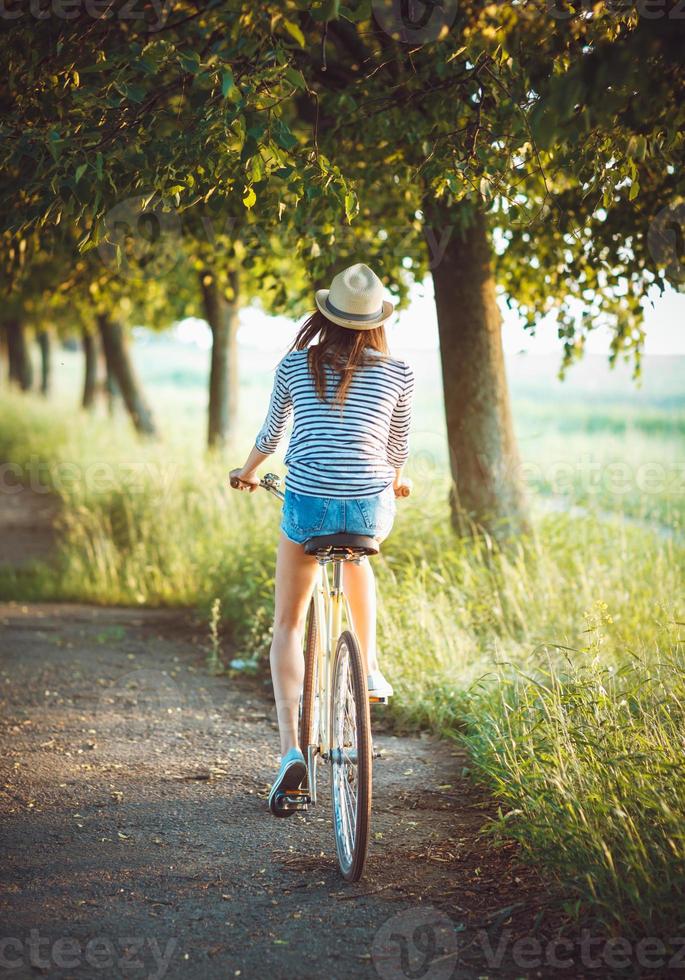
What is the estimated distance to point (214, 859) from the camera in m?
4.14

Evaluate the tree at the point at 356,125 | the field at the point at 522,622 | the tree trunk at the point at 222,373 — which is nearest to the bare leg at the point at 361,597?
the field at the point at 522,622

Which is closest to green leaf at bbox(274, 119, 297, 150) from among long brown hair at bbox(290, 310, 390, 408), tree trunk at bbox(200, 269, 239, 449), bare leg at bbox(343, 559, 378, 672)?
long brown hair at bbox(290, 310, 390, 408)

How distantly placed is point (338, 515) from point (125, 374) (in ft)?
55.2

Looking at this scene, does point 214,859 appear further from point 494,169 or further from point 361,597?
point 494,169

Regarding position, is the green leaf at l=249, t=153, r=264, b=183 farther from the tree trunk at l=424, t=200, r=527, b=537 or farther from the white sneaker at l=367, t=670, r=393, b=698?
the tree trunk at l=424, t=200, r=527, b=537

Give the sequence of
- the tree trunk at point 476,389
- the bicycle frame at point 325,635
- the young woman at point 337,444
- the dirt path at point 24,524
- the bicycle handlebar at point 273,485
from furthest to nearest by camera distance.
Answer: the dirt path at point 24,524 → the tree trunk at point 476,389 → the bicycle handlebar at point 273,485 → the bicycle frame at point 325,635 → the young woman at point 337,444

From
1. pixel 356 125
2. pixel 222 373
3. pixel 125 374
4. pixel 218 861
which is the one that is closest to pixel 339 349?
pixel 218 861

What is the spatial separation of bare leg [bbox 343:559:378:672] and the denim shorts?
0.67 feet

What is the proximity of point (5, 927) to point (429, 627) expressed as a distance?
3.42 m

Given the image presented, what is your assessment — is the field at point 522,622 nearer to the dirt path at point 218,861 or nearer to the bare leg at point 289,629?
the dirt path at point 218,861

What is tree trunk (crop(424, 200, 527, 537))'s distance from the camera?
25.8ft

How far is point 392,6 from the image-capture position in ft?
A: 17.6

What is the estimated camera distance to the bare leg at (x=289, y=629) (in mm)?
4273

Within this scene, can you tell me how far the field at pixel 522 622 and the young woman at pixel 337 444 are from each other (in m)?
0.78
